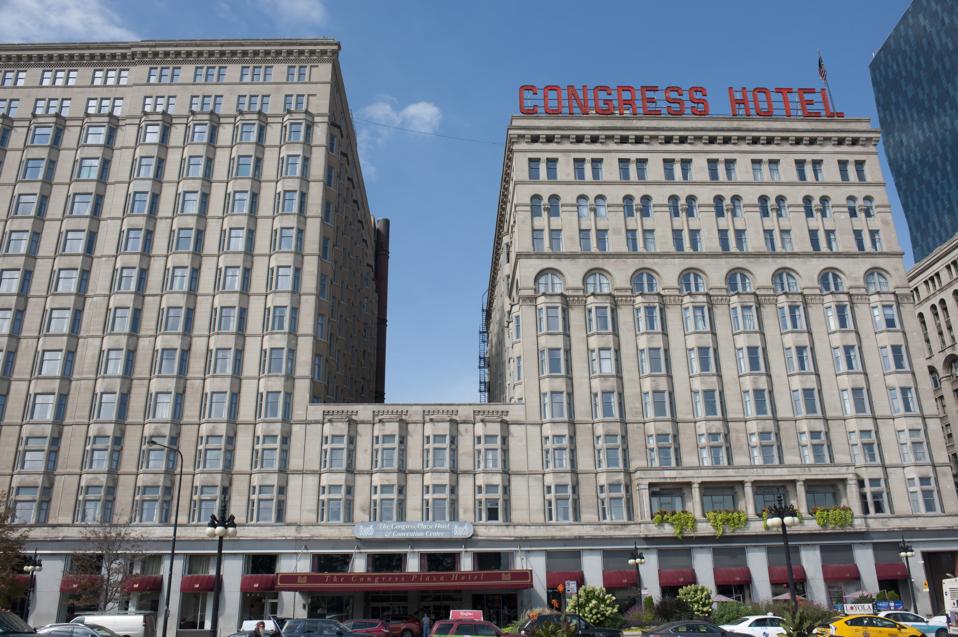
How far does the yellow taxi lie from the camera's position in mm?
30406

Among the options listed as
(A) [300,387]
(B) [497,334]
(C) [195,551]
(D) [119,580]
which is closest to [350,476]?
(A) [300,387]

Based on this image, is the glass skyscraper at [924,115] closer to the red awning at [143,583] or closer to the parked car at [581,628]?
the parked car at [581,628]

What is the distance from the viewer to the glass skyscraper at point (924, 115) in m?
122

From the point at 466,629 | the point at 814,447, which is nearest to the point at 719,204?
the point at 814,447

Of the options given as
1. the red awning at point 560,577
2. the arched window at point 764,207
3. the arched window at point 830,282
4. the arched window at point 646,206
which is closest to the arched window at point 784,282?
the arched window at point 830,282

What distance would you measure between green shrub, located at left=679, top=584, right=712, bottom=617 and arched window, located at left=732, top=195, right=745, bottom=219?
3243cm

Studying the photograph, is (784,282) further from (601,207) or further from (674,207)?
(601,207)

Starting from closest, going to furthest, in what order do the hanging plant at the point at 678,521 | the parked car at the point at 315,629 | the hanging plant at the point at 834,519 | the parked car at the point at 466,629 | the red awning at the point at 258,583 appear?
the parked car at the point at 315,629 < the parked car at the point at 466,629 < the red awning at the point at 258,583 < the hanging plant at the point at 678,521 < the hanging plant at the point at 834,519

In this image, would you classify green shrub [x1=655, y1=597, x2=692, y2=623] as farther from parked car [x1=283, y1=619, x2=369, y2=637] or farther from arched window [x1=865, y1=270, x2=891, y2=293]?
arched window [x1=865, y1=270, x2=891, y2=293]

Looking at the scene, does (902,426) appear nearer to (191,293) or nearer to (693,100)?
(693,100)

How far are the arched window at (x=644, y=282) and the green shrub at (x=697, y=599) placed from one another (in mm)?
24322

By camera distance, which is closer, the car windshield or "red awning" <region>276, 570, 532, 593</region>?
the car windshield

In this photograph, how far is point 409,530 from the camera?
52.4m

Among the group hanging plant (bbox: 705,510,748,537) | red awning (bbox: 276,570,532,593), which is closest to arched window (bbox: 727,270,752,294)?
hanging plant (bbox: 705,510,748,537)
